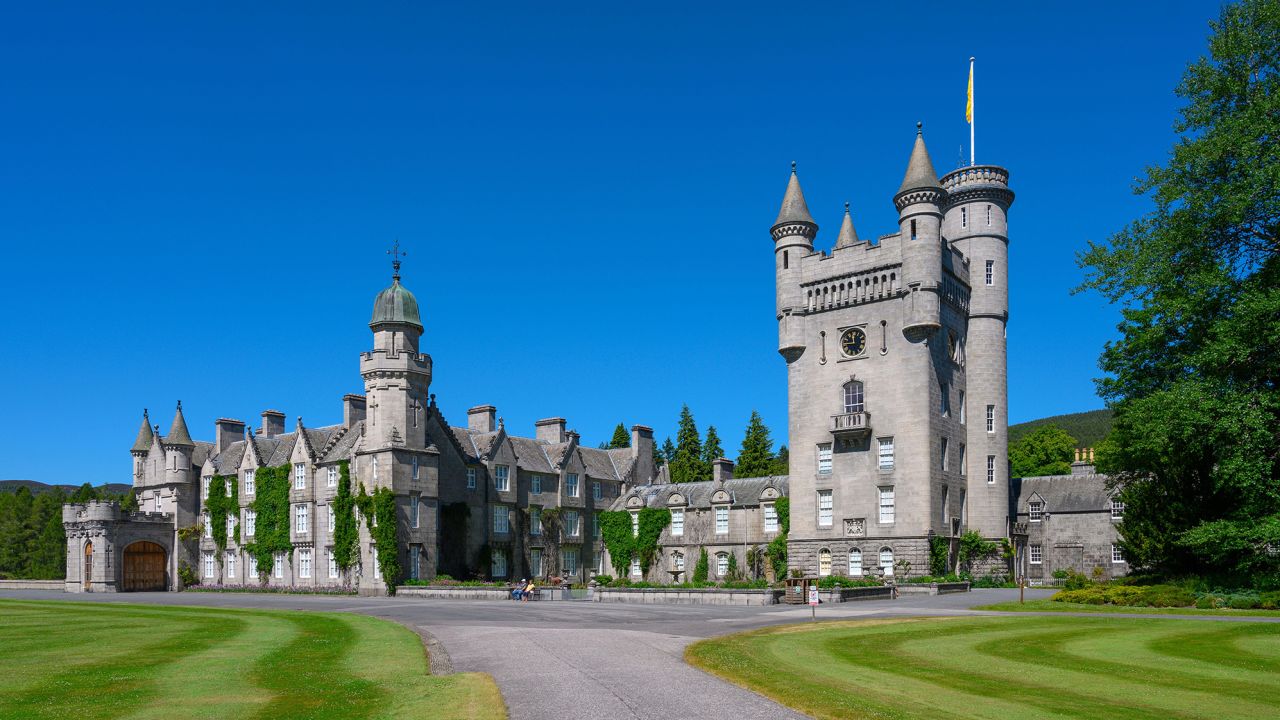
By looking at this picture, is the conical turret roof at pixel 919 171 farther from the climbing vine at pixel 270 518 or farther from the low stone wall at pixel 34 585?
the low stone wall at pixel 34 585

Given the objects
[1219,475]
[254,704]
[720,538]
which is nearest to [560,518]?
[720,538]

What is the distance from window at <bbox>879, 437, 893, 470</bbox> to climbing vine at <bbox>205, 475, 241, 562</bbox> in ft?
137

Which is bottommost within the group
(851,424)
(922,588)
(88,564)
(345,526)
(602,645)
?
(88,564)

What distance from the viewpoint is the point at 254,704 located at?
Result: 571 inches

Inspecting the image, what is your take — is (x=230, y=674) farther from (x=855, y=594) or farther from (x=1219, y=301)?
(x=1219, y=301)

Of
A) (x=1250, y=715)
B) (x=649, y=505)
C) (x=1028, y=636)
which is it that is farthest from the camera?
(x=649, y=505)

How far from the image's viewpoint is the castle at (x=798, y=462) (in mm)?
54250

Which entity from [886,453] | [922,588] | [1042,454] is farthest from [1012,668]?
[1042,454]

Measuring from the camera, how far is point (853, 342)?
56406 mm

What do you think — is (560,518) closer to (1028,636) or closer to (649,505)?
(649,505)

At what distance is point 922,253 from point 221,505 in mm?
47920

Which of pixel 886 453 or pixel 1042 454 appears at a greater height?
pixel 886 453

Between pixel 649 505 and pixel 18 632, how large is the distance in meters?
43.0

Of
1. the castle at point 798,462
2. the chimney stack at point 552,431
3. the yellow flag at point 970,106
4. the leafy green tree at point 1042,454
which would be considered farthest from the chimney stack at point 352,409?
the leafy green tree at point 1042,454
